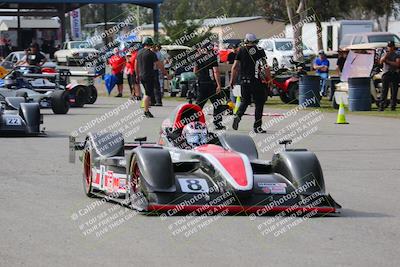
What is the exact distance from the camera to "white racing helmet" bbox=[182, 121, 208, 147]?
10.5m

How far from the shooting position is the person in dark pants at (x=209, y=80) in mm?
19612

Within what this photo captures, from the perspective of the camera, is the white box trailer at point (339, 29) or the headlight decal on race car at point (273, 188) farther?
the white box trailer at point (339, 29)

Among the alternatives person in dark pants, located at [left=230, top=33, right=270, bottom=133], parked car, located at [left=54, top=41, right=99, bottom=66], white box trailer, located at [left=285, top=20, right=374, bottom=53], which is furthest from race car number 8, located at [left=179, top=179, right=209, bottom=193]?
white box trailer, located at [left=285, top=20, right=374, bottom=53]

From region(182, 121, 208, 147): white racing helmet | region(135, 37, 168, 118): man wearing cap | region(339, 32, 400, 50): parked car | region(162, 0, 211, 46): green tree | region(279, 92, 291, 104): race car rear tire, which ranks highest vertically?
region(162, 0, 211, 46): green tree

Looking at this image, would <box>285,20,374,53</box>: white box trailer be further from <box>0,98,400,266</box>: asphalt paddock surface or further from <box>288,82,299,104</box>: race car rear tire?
<box>0,98,400,266</box>: asphalt paddock surface

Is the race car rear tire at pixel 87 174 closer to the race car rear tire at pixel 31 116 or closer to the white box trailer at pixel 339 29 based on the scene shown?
the race car rear tire at pixel 31 116

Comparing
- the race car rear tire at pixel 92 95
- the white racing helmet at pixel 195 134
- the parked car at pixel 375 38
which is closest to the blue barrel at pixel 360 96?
the race car rear tire at pixel 92 95

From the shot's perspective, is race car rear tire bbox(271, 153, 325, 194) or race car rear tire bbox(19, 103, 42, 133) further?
race car rear tire bbox(19, 103, 42, 133)

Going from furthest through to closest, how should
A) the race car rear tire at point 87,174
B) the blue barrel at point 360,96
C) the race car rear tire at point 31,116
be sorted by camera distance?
1. the blue barrel at point 360,96
2. the race car rear tire at point 31,116
3. the race car rear tire at point 87,174

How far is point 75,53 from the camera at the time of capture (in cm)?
5769

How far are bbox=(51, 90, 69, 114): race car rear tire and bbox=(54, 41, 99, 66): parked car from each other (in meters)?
29.6

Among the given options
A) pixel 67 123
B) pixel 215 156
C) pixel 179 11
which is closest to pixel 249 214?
pixel 215 156

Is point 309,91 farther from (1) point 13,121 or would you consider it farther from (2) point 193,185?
(2) point 193,185

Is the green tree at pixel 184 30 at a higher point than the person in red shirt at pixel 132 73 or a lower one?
higher
